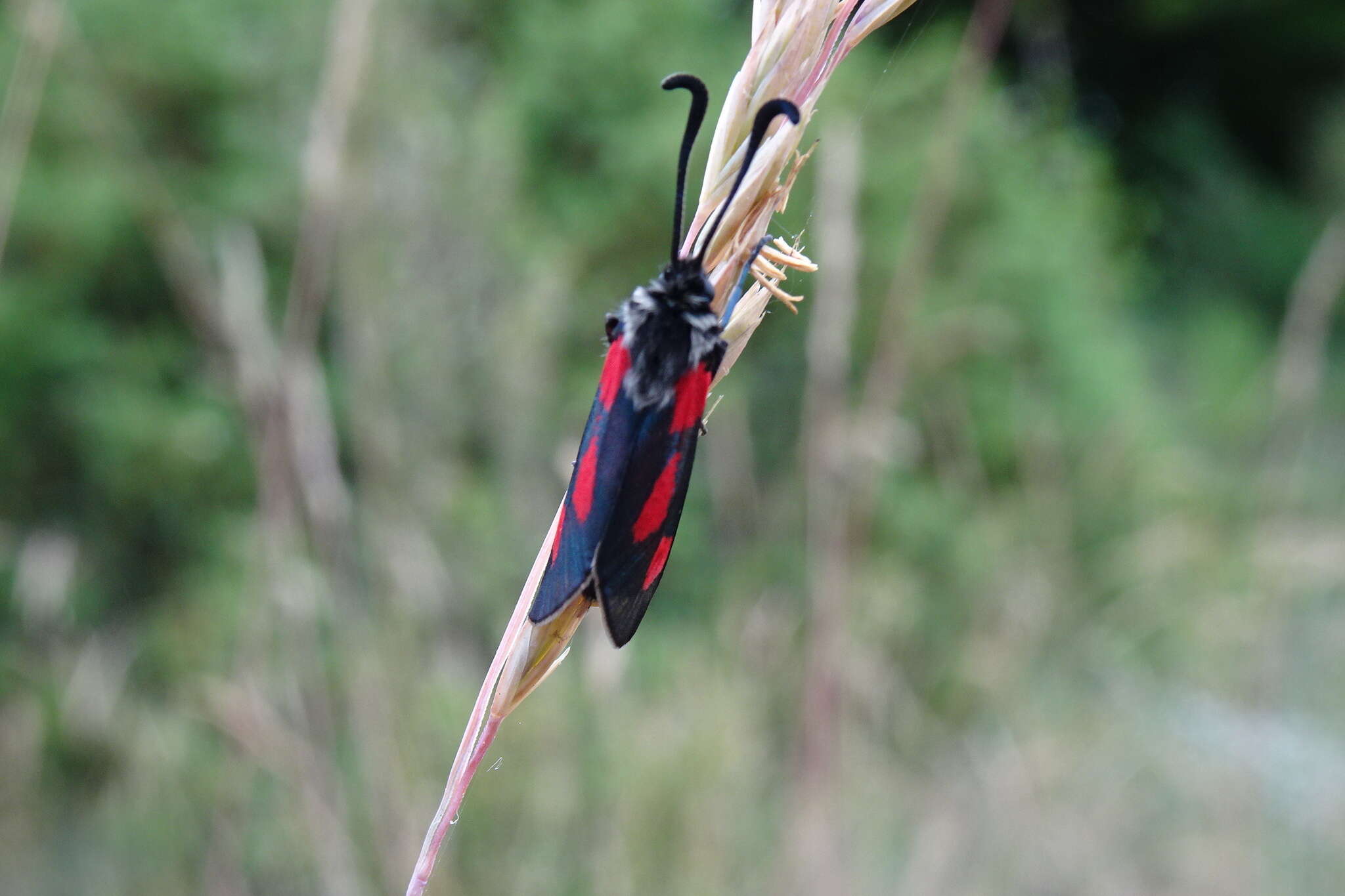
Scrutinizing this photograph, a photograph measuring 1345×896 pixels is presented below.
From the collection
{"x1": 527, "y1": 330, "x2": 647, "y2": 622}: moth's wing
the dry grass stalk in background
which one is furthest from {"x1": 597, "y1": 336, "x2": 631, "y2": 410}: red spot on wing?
the dry grass stalk in background

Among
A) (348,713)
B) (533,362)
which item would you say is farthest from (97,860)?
(533,362)

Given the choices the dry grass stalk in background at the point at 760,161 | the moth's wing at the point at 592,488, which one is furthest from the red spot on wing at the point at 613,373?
the dry grass stalk in background at the point at 760,161

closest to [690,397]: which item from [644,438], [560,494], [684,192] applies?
[644,438]

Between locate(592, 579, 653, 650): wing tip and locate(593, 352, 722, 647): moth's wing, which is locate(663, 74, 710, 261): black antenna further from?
locate(592, 579, 653, 650): wing tip

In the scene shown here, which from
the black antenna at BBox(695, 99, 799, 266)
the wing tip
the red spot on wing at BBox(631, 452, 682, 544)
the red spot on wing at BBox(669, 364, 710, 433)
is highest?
the black antenna at BBox(695, 99, 799, 266)

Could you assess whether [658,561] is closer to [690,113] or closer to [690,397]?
[690,397]

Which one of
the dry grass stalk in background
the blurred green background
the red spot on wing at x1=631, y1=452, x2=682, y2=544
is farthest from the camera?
the blurred green background

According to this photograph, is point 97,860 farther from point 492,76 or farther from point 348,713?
point 492,76

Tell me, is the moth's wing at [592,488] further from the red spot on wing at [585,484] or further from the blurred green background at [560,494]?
the blurred green background at [560,494]
